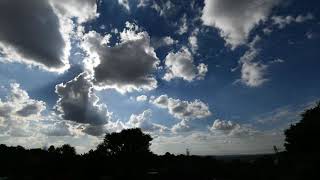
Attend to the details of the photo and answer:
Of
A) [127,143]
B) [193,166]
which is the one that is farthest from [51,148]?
[193,166]

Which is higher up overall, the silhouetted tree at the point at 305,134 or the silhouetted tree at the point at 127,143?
the silhouetted tree at the point at 127,143

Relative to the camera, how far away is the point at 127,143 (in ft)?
329

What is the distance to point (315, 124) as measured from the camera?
5566cm

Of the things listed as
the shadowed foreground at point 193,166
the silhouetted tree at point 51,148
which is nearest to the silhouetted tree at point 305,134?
the shadowed foreground at point 193,166

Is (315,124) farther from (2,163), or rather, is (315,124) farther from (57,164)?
(2,163)

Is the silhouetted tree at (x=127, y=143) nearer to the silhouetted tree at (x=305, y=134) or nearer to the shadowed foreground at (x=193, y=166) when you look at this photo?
the shadowed foreground at (x=193, y=166)

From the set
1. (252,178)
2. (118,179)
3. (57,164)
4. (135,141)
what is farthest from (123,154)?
(252,178)

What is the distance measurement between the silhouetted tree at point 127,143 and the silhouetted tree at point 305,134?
47.0m

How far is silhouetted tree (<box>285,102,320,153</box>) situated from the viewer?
5597cm

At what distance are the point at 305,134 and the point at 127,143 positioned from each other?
185ft

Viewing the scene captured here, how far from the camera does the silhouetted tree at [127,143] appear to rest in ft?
326

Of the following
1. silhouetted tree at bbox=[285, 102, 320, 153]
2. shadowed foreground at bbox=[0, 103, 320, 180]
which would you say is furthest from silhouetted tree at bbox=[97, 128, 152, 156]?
silhouetted tree at bbox=[285, 102, 320, 153]

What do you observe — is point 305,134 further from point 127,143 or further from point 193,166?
point 127,143

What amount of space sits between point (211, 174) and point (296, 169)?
3148 centimetres
